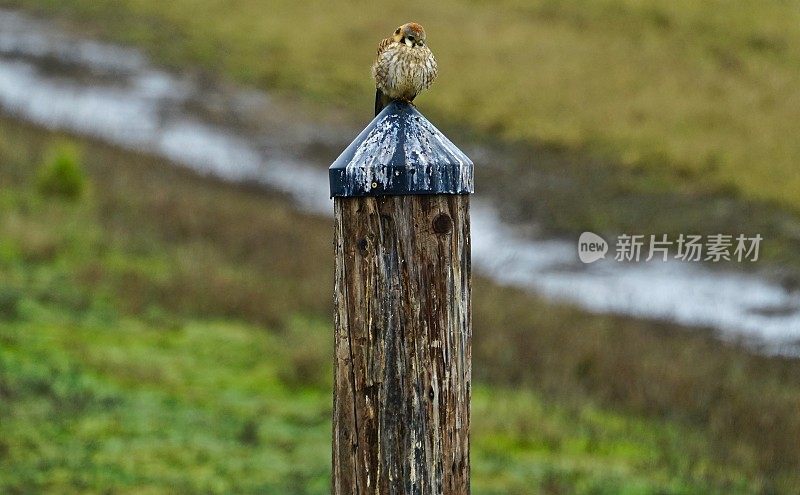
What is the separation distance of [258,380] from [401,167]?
22.9 ft

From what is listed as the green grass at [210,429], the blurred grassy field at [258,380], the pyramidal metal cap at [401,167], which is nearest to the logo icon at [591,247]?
the blurred grassy field at [258,380]

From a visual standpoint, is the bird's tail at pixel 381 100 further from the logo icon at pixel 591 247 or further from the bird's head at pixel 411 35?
the logo icon at pixel 591 247

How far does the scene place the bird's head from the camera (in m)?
3.89

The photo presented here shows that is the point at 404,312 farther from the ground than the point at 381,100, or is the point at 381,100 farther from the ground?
the point at 381,100

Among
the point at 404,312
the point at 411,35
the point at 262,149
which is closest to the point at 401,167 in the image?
the point at 404,312

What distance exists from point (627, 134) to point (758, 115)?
8.51 ft

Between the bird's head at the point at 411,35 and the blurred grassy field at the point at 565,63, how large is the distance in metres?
14.2

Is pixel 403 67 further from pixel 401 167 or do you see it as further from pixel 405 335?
pixel 405 335

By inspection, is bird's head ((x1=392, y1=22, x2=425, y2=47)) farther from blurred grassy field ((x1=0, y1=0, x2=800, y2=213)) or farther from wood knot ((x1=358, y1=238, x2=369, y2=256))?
blurred grassy field ((x1=0, y1=0, x2=800, y2=213))

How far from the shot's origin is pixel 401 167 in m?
2.83

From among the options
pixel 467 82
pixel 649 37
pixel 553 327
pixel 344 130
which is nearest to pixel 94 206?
pixel 553 327

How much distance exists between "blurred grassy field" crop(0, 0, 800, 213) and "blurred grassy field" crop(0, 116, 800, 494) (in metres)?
7.79

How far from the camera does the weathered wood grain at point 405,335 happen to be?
283cm

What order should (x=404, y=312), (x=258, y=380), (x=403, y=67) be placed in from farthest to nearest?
(x=258, y=380), (x=403, y=67), (x=404, y=312)
